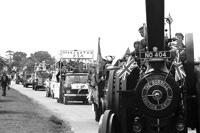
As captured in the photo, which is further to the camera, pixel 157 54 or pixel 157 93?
pixel 157 54

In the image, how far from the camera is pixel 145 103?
8812 mm

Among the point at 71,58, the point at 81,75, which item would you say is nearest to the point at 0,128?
the point at 81,75

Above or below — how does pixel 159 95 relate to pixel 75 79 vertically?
below

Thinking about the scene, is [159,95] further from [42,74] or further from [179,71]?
[42,74]

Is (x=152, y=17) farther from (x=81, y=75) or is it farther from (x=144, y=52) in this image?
(x=81, y=75)

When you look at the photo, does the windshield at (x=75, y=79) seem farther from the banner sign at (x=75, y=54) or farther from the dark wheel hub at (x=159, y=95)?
the dark wheel hub at (x=159, y=95)

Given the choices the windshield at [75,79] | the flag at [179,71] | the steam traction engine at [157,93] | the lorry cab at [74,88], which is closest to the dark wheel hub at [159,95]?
the steam traction engine at [157,93]

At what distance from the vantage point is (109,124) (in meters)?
8.91

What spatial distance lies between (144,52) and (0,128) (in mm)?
7471

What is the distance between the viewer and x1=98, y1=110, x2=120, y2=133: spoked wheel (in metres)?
8.85

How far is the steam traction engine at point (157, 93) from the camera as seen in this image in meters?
8.73

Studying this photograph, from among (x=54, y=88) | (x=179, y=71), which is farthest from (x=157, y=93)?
(x=54, y=88)

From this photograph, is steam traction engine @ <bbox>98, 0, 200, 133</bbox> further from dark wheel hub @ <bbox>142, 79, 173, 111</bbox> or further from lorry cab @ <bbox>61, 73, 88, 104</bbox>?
lorry cab @ <bbox>61, 73, 88, 104</bbox>

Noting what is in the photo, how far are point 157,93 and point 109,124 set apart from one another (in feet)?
2.98
